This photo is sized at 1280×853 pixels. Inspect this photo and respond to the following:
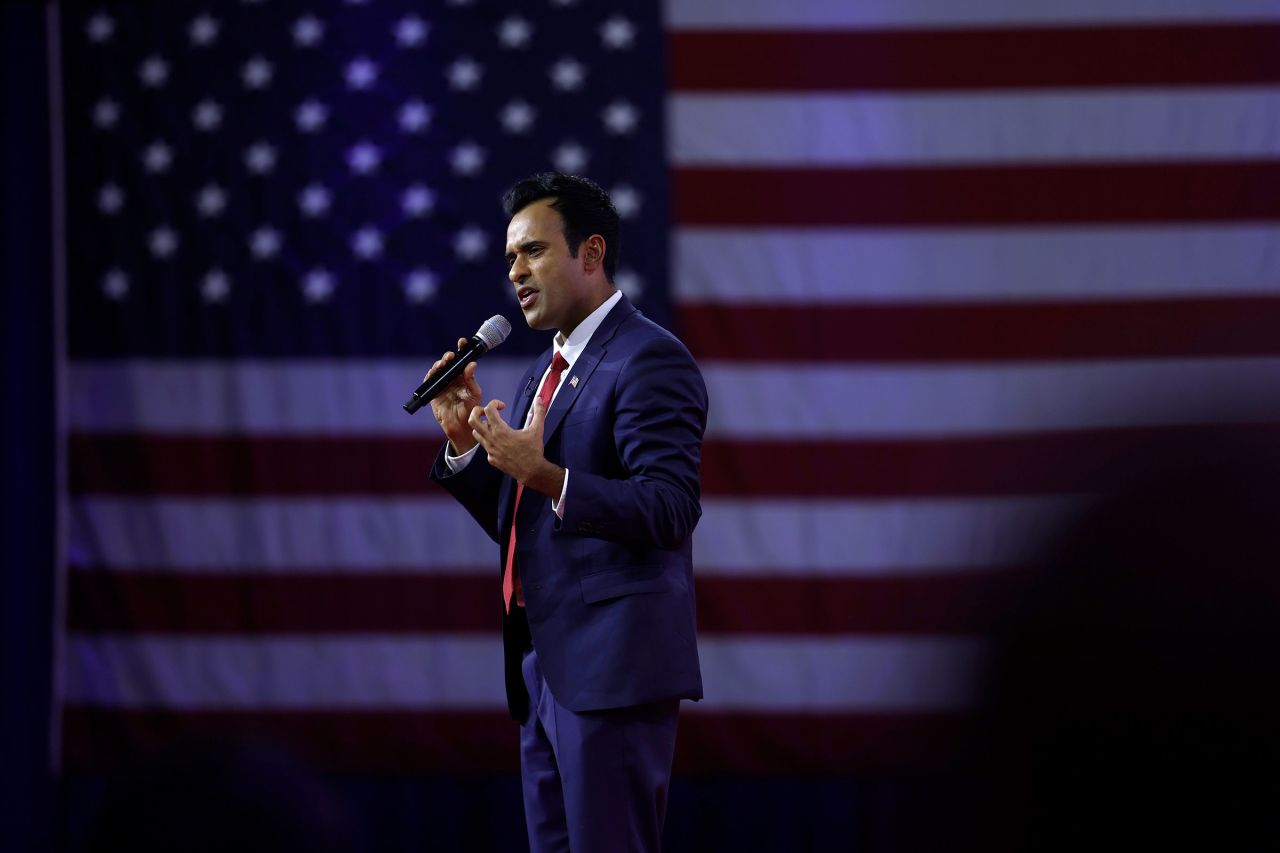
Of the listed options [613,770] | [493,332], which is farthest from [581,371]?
[613,770]

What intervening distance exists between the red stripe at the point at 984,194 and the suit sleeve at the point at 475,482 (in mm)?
1263

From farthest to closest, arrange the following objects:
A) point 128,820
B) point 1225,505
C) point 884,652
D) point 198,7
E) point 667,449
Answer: point 198,7
point 884,652
point 667,449
point 128,820
point 1225,505

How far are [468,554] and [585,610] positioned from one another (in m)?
1.32

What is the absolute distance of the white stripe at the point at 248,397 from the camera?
303cm

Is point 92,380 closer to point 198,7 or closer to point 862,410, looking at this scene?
point 198,7

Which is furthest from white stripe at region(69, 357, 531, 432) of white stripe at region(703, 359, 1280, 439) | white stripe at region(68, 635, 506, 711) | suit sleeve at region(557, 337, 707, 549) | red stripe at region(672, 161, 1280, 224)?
suit sleeve at region(557, 337, 707, 549)

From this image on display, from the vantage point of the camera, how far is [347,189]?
306 cm

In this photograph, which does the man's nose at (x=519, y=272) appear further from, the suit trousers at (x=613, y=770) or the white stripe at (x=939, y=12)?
the white stripe at (x=939, y=12)

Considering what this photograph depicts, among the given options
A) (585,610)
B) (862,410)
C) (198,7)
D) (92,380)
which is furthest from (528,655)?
(198,7)

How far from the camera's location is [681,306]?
300cm

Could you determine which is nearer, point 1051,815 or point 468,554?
point 1051,815

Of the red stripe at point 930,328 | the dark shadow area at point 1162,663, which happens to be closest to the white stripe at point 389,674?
the red stripe at point 930,328

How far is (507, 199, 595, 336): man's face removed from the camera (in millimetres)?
1889

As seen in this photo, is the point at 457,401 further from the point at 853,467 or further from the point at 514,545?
the point at 853,467
